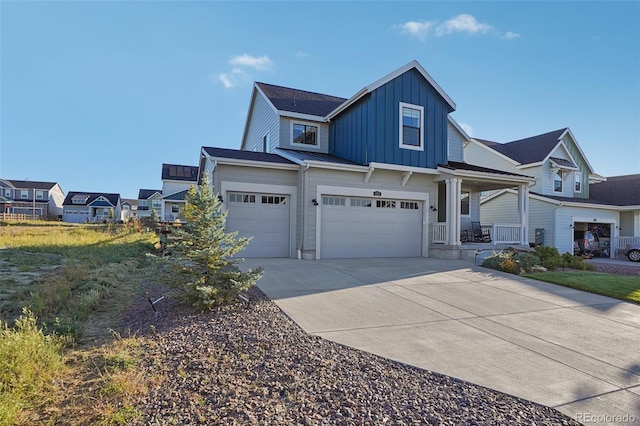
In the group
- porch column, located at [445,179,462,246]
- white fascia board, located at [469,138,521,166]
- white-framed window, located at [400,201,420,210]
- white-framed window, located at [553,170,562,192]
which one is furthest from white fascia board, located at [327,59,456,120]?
white-framed window, located at [553,170,562,192]

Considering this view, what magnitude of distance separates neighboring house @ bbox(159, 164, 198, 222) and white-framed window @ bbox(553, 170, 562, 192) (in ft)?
110

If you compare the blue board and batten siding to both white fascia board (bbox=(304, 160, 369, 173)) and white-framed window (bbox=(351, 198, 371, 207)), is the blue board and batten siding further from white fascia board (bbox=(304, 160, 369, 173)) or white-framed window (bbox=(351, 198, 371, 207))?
white-framed window (bbox=(351, 198, 371, 207))

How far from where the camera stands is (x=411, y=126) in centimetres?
1302

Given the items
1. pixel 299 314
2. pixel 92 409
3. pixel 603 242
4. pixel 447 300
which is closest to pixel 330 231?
pixel 447 300

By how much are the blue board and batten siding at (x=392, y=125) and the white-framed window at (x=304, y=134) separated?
5.50ft

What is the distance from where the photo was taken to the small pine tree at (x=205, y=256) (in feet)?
16.5

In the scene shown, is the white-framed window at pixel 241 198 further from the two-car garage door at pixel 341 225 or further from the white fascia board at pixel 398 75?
the white fascia board at pixel 398 75

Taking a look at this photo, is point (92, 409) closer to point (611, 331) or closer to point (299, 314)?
point (299, 314)

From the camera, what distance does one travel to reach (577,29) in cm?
1118

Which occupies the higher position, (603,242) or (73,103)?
(73,103)

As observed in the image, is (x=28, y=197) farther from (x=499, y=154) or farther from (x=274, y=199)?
(x=499, y=154)

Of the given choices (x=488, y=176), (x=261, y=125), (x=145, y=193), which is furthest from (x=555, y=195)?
Result: (x=145, y=193)

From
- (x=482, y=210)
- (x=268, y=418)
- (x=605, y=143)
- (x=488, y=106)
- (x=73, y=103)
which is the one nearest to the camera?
(x=268, y=418)

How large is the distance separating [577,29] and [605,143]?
801cm
